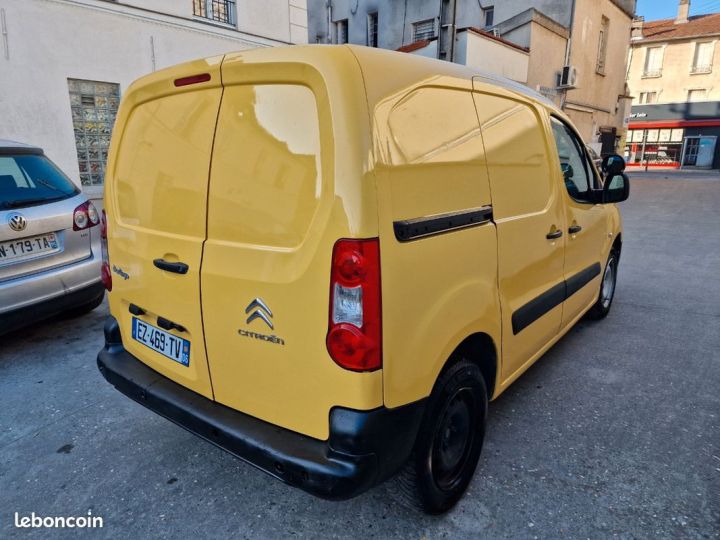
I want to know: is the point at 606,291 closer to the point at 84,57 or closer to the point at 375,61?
the point at 375,61

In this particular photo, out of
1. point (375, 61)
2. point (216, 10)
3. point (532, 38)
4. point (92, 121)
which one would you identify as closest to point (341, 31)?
point (532, 38)

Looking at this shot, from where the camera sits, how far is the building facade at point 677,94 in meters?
31.2

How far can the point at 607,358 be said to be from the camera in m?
3.72

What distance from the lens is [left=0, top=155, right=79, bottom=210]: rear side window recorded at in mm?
3531

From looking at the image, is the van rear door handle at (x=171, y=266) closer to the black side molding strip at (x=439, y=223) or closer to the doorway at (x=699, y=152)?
the black side molding strip at (x=439, y=223)

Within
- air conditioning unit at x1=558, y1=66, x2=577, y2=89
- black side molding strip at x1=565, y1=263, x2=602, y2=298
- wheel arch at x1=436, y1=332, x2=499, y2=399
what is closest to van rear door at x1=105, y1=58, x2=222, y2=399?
wheel arch at x1=436, y1=332, x2=499, y2=399

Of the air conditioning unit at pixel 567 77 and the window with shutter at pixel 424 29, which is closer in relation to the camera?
the air conditioning unit at pixel 567 77

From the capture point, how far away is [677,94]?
32.8 meters

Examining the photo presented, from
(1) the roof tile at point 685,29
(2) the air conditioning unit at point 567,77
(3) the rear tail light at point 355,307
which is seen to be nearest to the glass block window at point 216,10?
(3) the rear tail light at point 355,307

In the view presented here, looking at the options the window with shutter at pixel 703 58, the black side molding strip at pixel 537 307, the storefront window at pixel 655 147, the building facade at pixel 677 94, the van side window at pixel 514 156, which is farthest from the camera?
the storefront window at pixel 655 147

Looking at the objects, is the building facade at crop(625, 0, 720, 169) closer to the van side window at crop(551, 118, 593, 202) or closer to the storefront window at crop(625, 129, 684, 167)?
the storefront window at crop(625, 129, 684, 167)

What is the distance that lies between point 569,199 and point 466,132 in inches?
54.5

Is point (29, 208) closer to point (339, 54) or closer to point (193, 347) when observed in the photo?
point (193, 347)
